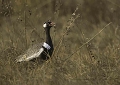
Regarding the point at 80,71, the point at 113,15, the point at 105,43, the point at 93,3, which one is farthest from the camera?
the point at 93,3

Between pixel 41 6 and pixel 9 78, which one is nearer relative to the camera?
pixel 9 78

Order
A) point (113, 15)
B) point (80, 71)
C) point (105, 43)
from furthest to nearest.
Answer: point (113, 15) < point (105, 43) < point (80, 71)

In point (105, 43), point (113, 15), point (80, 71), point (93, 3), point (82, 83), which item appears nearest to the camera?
point (82, 83)

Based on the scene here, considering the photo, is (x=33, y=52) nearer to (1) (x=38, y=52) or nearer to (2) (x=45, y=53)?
(1) (x=38, y=52)

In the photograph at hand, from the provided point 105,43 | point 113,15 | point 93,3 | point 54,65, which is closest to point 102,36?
point 105,43

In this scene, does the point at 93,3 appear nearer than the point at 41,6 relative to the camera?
No

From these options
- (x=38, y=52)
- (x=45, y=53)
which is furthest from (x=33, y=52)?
(x=45, y=53)

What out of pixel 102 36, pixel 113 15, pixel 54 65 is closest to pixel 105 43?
pixel 102 36

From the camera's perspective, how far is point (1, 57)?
7.56m

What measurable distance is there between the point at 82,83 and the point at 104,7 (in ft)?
25.2

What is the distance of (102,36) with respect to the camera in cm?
1104

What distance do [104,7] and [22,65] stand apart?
6.79m

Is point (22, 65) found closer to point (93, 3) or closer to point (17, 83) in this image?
point (17, 83)

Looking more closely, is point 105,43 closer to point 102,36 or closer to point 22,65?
point 102,36
